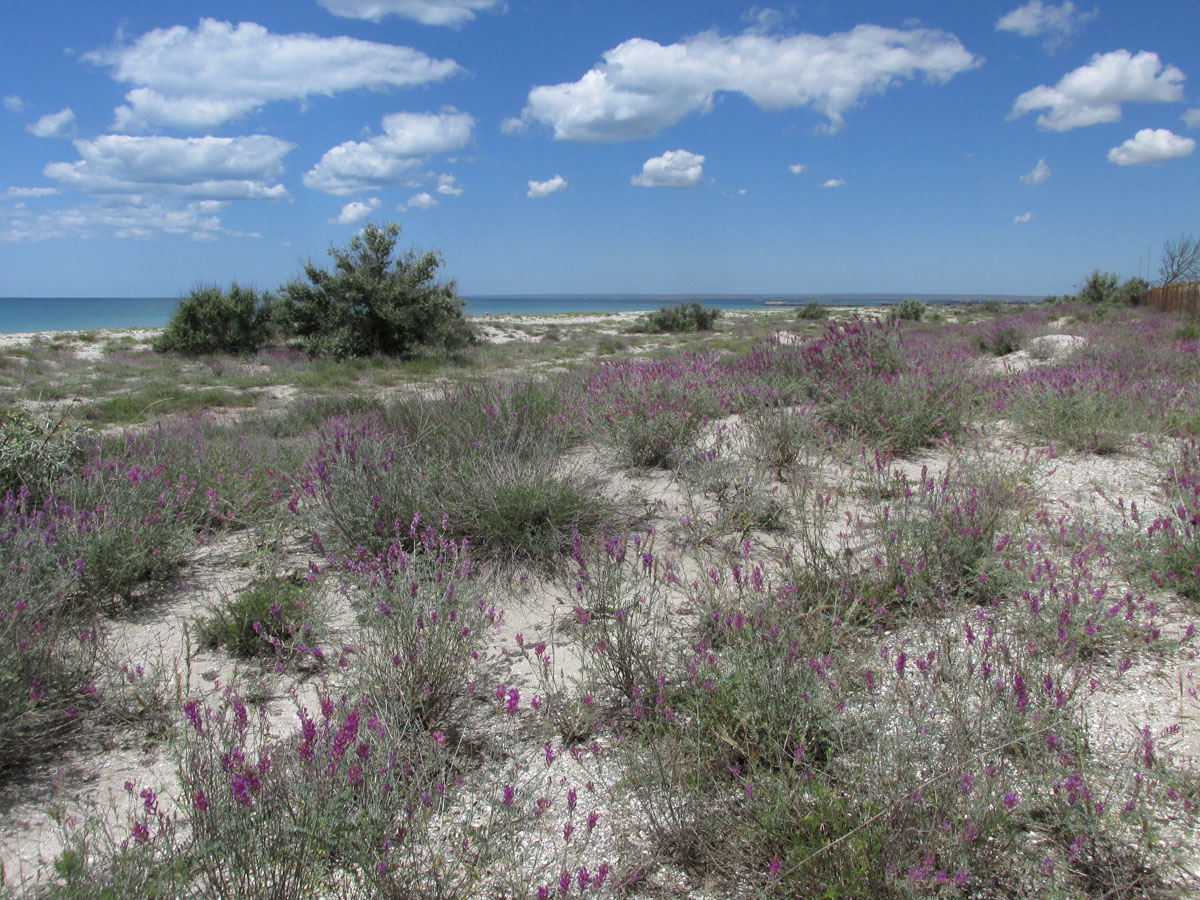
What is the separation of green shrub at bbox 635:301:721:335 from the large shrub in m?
14.4

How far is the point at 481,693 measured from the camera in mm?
2906

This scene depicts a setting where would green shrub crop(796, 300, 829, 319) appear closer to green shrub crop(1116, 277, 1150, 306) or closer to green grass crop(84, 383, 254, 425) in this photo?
green shrub crop(1116, 277, 1150, 306)

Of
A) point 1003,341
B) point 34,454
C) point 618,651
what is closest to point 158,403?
Answer: point 34,454

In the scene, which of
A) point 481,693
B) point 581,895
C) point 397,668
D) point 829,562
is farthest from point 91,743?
point 829,562

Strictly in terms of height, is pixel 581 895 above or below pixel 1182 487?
below

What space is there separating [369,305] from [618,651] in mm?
16594

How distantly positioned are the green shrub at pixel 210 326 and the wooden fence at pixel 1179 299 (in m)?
24.6

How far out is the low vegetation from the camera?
178cm

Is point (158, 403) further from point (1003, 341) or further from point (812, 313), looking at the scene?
point (812, 313)

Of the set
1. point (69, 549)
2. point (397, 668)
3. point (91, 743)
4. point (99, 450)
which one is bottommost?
point (91, 743)

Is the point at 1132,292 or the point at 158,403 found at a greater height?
the point at 1132,292

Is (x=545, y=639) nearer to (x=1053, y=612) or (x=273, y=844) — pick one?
(x=273, y=844)

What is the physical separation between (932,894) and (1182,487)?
12.0ft

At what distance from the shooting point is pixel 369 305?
1747 centimetres
